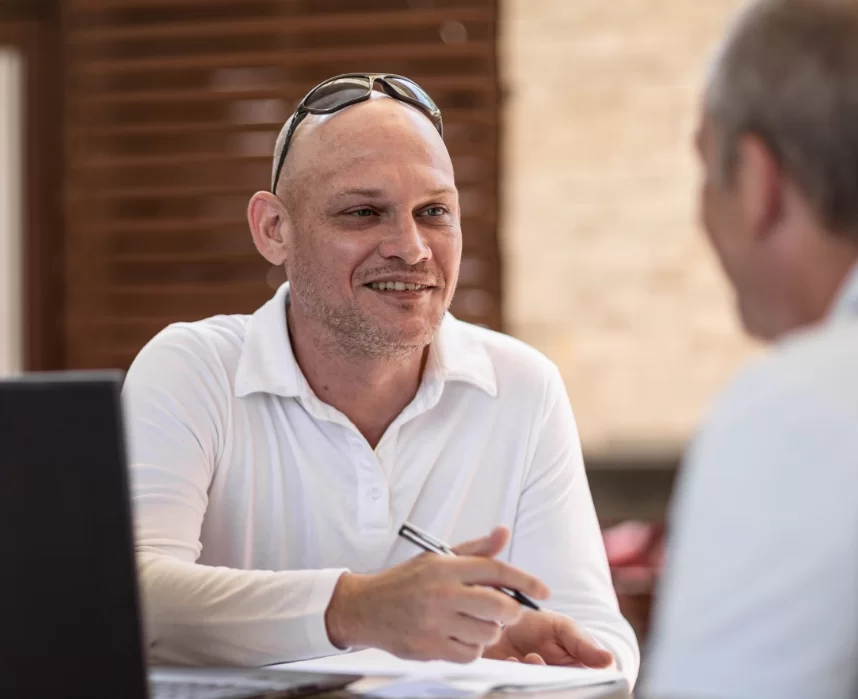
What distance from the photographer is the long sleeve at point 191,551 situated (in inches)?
59.2

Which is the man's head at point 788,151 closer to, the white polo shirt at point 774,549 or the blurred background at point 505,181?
the white polo shirt at point 774,549

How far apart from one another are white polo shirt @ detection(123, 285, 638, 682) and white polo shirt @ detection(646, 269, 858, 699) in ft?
2.99

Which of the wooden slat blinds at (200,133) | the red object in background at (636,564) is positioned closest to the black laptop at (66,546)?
the red object in background at (636,564)

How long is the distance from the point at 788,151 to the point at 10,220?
11.1 ft

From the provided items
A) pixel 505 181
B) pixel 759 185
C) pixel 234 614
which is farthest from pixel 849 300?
pixel 505 181

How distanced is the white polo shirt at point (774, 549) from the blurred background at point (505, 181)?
9.34 ft

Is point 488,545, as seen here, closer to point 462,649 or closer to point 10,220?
point 462,649

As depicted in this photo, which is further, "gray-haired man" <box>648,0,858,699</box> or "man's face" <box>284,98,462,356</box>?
"man's face" <box>284,98,462,356</box>

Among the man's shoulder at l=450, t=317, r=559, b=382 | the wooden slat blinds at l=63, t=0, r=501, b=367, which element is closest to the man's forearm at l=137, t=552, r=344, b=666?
the man's shoulder at l=450, t=317, r=559, b=382

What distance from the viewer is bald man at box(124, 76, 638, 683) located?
1.85 m

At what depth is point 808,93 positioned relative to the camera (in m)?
0.92

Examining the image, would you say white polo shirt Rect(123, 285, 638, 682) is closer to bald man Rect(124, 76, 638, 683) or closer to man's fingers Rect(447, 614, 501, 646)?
bald man Rect(124, 76, 638, 683)

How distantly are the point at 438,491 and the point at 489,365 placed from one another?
241mm

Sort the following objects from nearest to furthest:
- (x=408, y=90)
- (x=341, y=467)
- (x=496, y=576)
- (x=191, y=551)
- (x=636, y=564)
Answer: (x=496, y=576) → (x=191, y=551) → (x=341, y=467) → (x=408, y=90) → (x=636, y=564)
